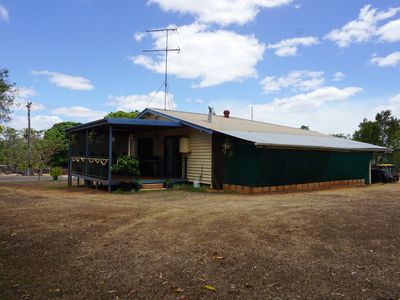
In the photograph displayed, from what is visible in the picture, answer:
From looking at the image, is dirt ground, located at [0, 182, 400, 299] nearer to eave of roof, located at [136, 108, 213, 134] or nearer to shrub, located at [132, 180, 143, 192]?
shrub, located at [132, 180, 143, 192]

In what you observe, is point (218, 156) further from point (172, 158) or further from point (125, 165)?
point (125, 165)

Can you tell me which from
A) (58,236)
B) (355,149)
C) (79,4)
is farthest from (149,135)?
(58,236)

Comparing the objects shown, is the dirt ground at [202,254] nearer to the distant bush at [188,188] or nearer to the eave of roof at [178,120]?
the distant bush at [188,188]

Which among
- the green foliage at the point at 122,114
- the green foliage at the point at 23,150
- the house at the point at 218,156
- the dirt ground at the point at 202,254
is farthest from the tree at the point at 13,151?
the dirt ground at the point at 202,254

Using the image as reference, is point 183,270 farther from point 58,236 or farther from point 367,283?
point 58,236

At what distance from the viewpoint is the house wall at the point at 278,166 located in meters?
13.2

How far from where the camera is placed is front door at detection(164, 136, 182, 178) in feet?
53.5

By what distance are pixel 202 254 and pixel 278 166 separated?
9.23 metres

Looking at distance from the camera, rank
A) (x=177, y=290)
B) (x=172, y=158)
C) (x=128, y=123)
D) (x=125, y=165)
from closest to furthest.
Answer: (x=177, y=290) < (x=128, y=123) < (x=125, y=165) < (x=172, y=158)

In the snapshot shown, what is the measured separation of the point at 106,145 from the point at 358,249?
15118 mm

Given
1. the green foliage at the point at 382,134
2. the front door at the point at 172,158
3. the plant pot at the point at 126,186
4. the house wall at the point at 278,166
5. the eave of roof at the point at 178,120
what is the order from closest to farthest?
1. the house wall at the point at 278,166
2. the plant pot at the point at 126,186
3. the eave of roof at the point at 178,120
4. the front door at the point at 172,158
5. the green foliage at the point at 382,134

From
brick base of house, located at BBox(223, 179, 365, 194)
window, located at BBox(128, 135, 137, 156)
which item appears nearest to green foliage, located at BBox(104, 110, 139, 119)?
window, located at BBox(128, 135, 137, 156)

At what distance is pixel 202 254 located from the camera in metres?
4.98

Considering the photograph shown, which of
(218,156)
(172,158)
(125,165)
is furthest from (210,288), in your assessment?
(172,158)
